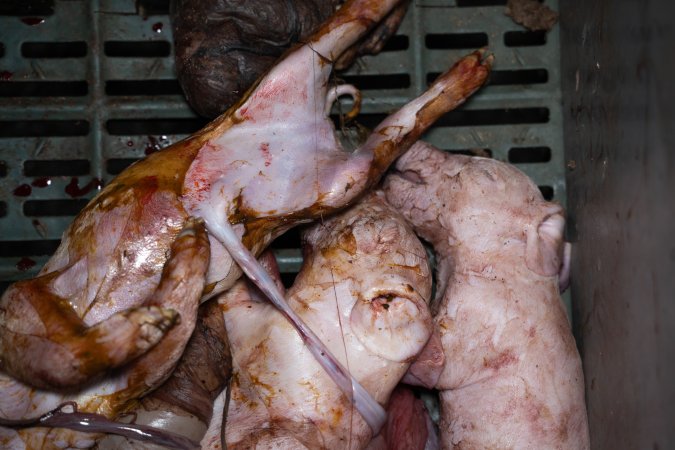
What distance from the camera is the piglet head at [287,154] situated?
5.95 ft

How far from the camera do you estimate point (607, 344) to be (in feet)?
6.35

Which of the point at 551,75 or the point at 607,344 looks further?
the point at 551,75

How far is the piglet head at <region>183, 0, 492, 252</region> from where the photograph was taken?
1.81 m

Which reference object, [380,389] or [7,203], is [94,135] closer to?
[7,203]

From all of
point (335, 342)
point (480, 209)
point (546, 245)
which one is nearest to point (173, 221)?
point (335, 342)

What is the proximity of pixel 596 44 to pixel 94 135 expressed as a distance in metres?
1.49

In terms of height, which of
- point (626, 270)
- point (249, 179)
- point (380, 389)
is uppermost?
point (249, 179)

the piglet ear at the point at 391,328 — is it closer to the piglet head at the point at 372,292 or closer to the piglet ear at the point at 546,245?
the piglet head at the point at 372,292

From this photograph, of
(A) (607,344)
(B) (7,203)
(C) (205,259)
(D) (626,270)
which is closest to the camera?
(C) (205,259)

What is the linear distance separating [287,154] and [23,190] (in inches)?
38.7

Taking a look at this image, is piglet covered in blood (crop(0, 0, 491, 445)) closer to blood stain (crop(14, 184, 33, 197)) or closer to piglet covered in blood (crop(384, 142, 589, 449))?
piglet covered in blood (crop(384, 142, 589, 449))

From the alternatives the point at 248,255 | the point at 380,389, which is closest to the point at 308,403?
the point at 380,389

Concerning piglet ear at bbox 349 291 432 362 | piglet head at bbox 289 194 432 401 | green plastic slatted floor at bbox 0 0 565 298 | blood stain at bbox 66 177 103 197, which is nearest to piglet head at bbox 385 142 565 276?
piglet head at bbox 289 194 432 401

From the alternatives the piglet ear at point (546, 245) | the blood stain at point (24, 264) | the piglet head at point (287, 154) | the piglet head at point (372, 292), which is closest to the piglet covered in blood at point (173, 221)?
the piglet head at point (287, 154)
